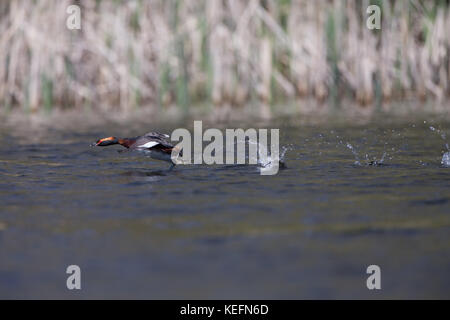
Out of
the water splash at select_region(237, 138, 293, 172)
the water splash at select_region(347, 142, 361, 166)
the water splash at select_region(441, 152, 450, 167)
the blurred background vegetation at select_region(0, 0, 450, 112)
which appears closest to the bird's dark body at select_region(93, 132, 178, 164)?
the water splash at select_region(237, 138, 293, 172)

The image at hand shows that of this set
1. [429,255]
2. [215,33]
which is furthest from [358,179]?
[215,33]

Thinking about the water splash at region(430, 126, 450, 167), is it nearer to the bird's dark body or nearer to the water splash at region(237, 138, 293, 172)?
the water splash at region(237, 138, 293, 172)

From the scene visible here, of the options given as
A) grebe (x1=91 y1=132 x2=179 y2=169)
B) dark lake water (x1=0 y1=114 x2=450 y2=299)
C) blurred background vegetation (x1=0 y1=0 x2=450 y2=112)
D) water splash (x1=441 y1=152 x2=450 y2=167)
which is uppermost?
blurred background vegetation (x1=0 y1=0 x2=450 y2=112)

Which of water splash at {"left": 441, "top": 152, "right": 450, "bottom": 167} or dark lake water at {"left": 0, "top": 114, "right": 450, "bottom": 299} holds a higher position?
water splash at {"left": 441, "top": 152, "right": 450, "bottom": 167}

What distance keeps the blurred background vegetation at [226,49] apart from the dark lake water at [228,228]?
6.06 m

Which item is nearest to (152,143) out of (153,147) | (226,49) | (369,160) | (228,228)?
(153,147)

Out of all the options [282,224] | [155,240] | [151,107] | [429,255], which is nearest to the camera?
[429,255]

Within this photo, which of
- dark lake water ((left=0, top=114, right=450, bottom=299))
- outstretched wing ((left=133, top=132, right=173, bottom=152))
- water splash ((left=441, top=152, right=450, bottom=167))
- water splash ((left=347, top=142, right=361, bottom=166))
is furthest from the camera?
water splash ((left=347, top=142, right=361, bottom=166))

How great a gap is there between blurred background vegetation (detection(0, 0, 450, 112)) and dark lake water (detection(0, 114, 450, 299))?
606cm

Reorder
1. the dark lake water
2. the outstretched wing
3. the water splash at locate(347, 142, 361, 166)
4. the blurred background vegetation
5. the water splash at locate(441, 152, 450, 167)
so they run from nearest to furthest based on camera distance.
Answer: the dark lake water, the water splash at locate(441, 152, 450, 167), the outstretched wing, the water splash at locate(347, 142, 361, 166), the blurred background vegetation

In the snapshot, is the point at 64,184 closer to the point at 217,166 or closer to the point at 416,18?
the point at 217,166

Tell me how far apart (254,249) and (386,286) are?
0.85 meters

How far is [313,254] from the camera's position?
3783 millimetres

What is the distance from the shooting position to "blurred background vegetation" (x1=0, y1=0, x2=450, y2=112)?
13273 millimetres
